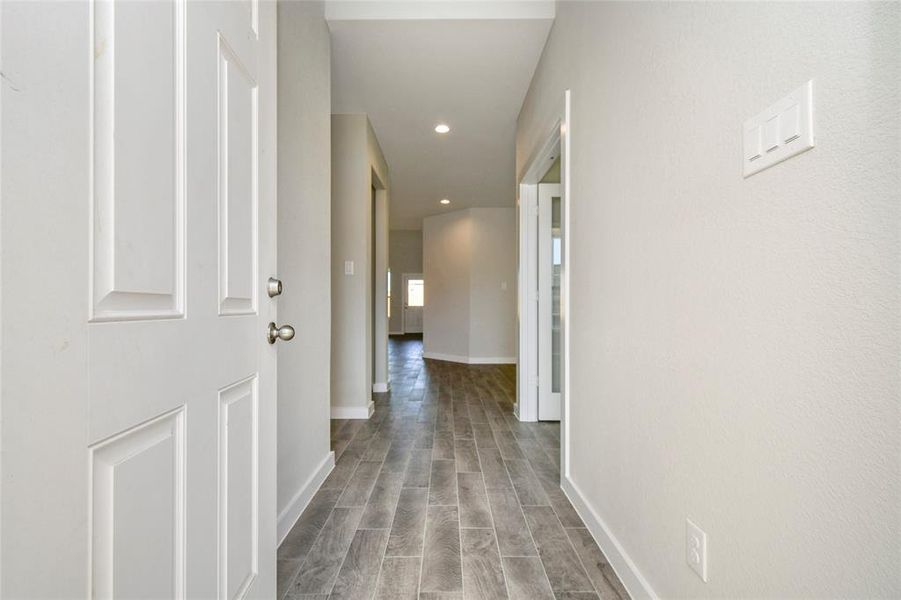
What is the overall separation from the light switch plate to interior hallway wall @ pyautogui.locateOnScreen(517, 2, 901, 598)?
2cm

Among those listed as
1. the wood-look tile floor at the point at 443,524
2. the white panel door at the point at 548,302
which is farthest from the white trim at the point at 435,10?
the wood-look tile floor at the point at 443,524

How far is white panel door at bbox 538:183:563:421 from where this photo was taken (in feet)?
11.0

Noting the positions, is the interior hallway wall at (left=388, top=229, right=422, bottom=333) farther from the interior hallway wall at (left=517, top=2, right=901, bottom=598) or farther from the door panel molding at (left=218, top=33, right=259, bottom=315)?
the door panel molding at (left=218, top=33, right=259, bottom=315)

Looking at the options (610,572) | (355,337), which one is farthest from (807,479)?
(355,337)

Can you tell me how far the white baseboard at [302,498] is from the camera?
1.68 m

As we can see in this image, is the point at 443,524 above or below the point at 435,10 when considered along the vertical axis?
below

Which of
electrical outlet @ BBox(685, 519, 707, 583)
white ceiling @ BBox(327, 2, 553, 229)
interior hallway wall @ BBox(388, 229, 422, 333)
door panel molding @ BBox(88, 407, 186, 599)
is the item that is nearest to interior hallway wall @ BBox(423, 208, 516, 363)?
white ceiling @ BBox(327, 2, 553, 229)

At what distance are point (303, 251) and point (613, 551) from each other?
5.66ft

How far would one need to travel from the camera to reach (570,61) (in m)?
2.02

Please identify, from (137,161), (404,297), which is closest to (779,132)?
(137,161)

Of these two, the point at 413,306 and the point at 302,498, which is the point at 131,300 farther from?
the point at 413,306

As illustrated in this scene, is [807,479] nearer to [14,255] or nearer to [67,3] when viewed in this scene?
[14,255]

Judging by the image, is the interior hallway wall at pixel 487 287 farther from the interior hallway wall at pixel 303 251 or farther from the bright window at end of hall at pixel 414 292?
the bright window at end of hall at pixel 414 292

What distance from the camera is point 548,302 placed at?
3369mm
